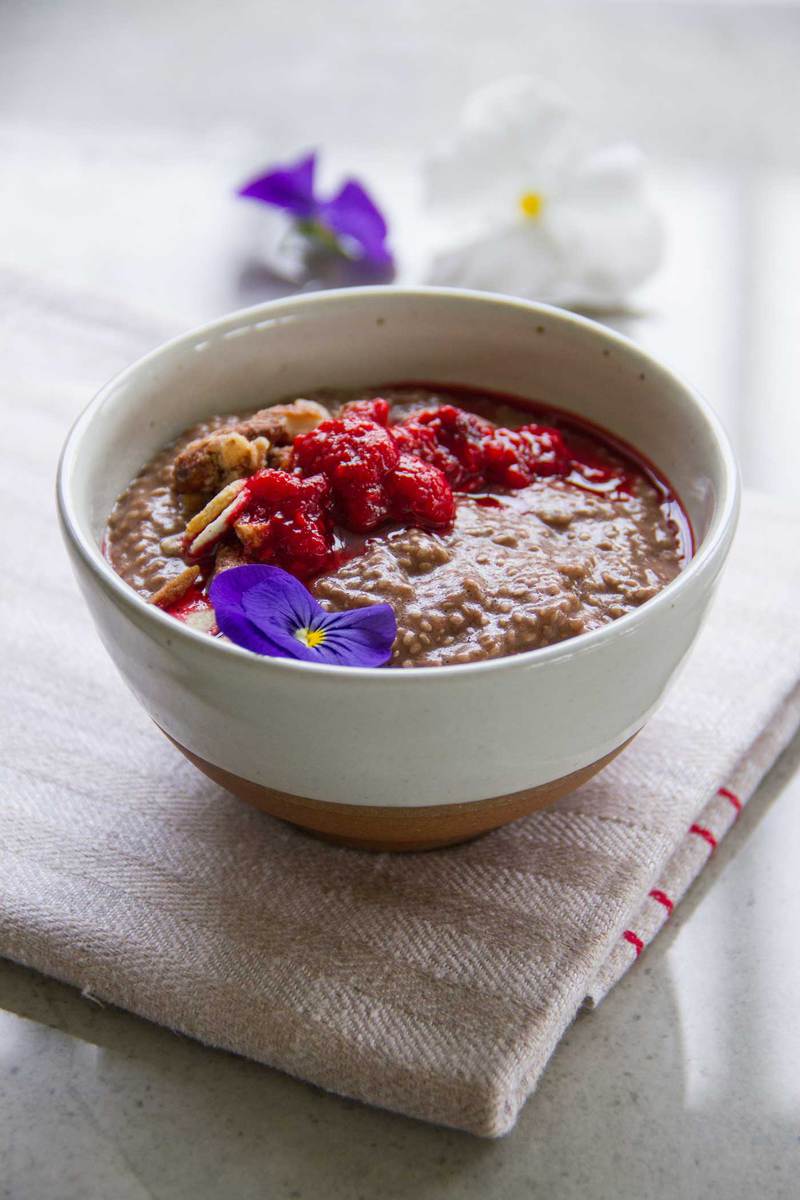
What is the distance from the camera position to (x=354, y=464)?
1.63 meters

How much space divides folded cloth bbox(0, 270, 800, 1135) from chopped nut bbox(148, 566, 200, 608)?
26 centimetres

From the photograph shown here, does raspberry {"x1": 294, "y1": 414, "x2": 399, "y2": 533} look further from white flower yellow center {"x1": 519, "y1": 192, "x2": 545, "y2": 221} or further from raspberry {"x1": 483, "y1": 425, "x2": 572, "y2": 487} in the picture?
white flower yellow center {"x1": 519, "y1": 192, "x2": 545, "y2": 221}

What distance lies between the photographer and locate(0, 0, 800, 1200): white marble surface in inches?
53.5

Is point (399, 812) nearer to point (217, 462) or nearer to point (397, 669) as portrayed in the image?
point (397, 669)

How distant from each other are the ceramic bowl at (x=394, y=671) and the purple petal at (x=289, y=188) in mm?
1073

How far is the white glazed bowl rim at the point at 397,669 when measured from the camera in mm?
1296

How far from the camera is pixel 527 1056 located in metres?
1.38

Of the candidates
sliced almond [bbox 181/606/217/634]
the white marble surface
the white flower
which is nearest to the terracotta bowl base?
sliced almond [bbox 181/606/217/634]

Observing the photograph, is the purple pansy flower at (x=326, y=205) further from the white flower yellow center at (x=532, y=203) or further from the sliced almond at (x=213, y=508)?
the sliced almond at (x=213, y=508)

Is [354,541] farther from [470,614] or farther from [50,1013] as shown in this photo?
[50,1013]

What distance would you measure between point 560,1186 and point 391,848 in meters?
0.42

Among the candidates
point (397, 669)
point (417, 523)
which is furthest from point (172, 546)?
Result: point (397, 669)

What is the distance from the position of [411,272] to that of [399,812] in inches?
67.9

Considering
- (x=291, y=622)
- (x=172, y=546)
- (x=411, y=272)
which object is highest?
(x=291, y=622)
